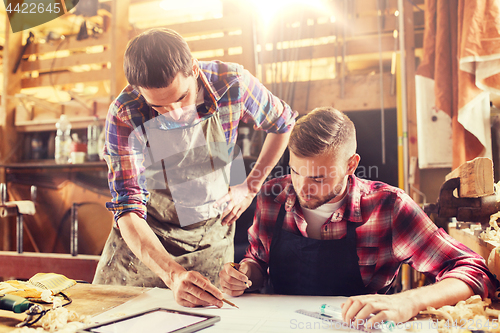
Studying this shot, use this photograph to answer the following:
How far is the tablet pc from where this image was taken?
646mm

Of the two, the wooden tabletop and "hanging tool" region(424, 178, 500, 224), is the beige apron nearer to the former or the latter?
the wooden tabletop

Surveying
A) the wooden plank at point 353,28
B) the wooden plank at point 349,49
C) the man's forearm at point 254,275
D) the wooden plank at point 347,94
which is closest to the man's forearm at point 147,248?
the man's forearm at point 254,275

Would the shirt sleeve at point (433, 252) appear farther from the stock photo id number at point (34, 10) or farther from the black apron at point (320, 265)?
the stock photo id number at point (34, 10)

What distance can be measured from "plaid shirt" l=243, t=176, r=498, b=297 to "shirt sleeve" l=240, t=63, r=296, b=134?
24 centimetres

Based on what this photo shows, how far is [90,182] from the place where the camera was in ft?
7.65

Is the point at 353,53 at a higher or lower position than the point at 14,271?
higher

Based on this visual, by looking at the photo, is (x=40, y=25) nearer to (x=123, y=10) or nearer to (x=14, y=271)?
(x=123, y=10)

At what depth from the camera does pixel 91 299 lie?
32.4 inches

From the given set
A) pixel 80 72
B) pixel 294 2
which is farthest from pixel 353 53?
pixel 80 72

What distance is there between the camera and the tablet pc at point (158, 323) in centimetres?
65

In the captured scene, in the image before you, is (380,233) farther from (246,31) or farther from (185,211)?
(246,31)

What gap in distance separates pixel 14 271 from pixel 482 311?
240cm

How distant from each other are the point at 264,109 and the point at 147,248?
2.10 ft

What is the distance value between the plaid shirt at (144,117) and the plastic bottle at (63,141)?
1.42 meters
